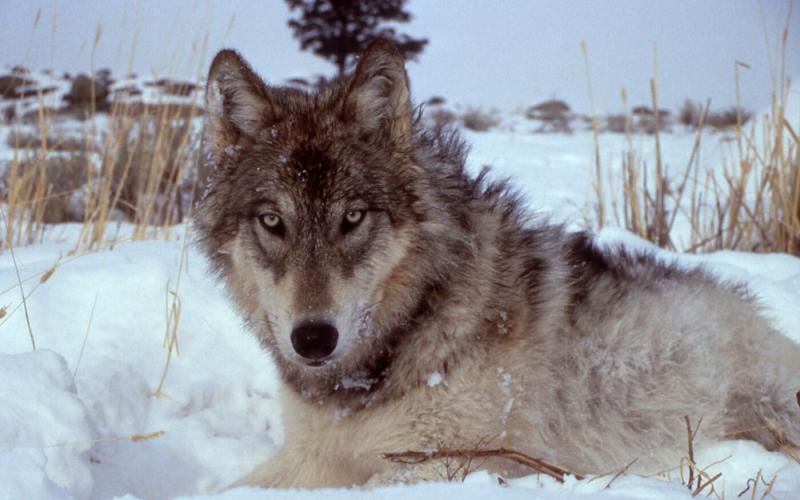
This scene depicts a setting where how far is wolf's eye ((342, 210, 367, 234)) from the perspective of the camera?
2.38 meters

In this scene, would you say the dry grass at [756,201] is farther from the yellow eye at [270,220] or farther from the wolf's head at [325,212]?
the yellow eye at [270,220]

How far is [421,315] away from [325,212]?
0.54 m

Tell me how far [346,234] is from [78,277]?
1972 millimetres

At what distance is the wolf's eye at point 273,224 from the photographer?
2.41m

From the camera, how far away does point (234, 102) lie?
8.62 feet

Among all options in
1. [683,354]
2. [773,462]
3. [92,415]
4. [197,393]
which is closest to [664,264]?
[683,354]

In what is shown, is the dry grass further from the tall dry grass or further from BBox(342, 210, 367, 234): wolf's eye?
the tall dry grass

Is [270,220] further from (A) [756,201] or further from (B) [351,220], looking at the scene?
(A) [756,201]

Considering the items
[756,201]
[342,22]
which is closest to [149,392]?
[756,201]

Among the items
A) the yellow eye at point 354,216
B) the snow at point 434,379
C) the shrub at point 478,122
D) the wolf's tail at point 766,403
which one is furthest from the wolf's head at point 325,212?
the shrub at point 478,122

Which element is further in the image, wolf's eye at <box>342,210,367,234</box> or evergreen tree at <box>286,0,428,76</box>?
evergreen tree at <box>286,0,428,76</box>

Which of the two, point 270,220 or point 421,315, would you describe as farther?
point 421,315

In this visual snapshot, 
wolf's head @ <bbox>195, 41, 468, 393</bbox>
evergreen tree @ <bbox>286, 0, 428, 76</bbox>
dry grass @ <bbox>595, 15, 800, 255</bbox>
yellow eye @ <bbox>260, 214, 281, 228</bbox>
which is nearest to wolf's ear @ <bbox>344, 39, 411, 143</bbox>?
wolf's head @ <bbox>195, 41, 468, 393</bbox>

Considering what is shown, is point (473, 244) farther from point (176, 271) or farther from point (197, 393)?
point (176, 271)
